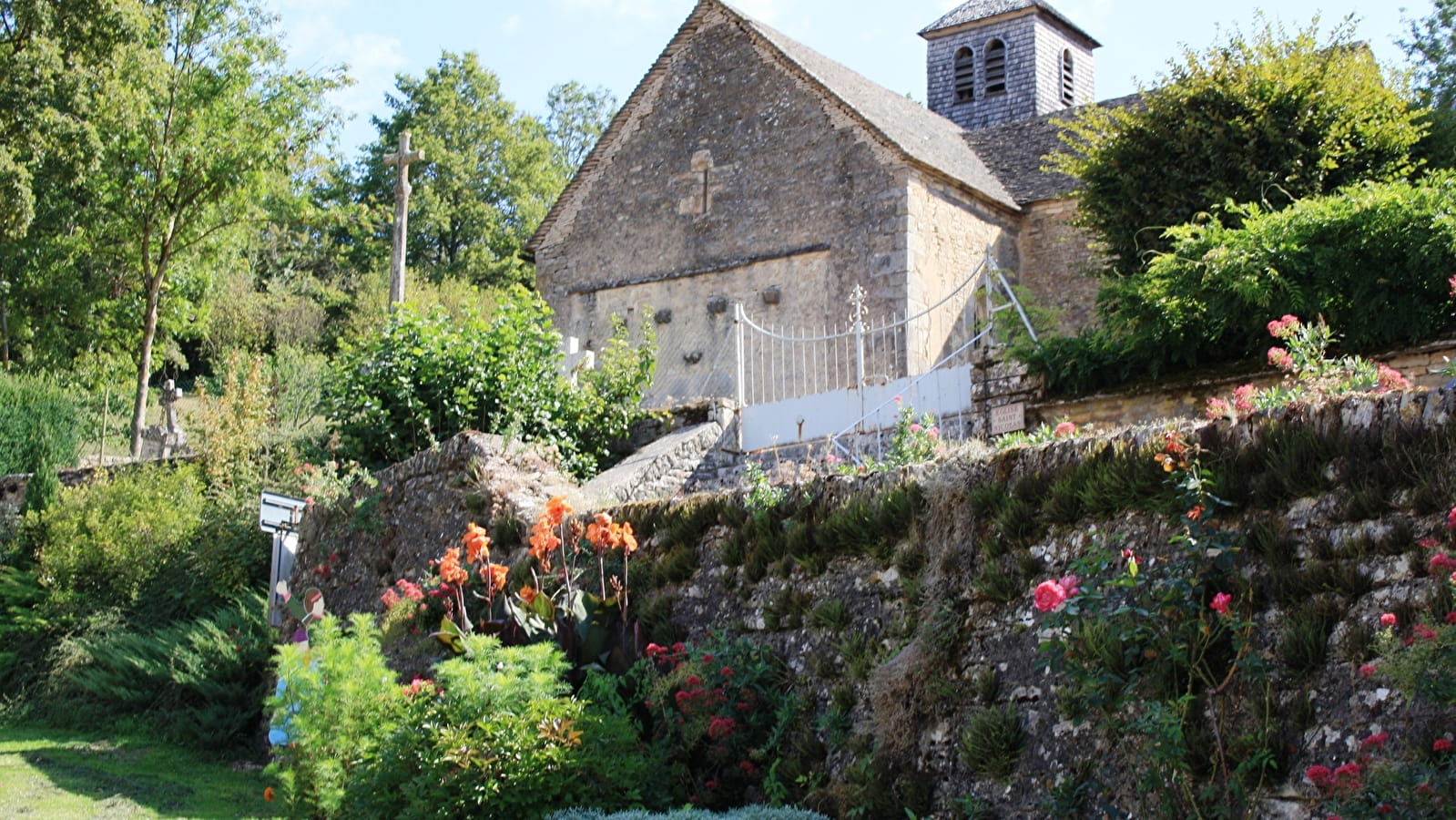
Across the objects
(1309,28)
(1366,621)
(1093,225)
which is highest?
(1309,28)

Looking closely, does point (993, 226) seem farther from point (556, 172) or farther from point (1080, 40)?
point (556, 172)

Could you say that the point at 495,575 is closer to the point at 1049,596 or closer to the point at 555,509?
the point at 555,509

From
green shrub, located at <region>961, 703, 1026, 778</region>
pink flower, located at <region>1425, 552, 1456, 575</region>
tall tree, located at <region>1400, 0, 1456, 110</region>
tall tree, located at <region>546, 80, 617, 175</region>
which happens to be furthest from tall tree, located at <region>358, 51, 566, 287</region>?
pink flower, located at <region>1425, 552, 1456, 575</region>

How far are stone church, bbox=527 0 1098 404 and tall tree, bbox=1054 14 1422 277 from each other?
4.69 meters

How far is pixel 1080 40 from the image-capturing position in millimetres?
32156

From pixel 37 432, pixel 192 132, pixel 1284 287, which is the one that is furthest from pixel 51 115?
pixel 1284 287

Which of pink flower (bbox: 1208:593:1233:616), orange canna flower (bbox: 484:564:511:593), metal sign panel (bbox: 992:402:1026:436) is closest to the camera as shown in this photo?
pink flower (bbox: 1208:593:1233:616)

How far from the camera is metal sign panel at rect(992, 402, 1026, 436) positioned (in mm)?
10203

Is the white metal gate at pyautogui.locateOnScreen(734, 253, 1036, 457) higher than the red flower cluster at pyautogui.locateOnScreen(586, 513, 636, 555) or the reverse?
higher

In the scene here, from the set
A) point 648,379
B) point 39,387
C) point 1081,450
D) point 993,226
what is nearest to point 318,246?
point 39,387

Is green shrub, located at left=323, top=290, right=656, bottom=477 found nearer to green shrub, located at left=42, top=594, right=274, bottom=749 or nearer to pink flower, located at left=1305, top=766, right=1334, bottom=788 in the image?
green shrub, located at left=42, top=594, right=274, bottom=749

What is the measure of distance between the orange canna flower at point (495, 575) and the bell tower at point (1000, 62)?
23.7 metres

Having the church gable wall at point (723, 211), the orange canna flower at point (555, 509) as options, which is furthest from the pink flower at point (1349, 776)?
the church gable wall at point (723, 211)

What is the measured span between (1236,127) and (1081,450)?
24.5 ft
